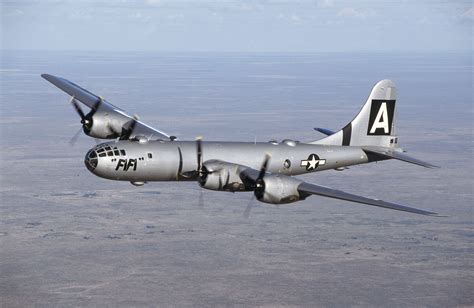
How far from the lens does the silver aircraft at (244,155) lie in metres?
65.1

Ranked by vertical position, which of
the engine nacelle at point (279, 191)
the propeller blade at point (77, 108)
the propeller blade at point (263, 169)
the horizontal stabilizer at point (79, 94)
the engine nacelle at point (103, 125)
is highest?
the horizontal stabilizer at point (79, 94)

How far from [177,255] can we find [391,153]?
369ft

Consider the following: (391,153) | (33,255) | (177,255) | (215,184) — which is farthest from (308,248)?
(215,184)

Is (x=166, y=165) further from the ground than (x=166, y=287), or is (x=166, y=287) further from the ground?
(x=166, y=165)

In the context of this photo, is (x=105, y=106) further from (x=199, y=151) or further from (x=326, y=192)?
(x=326, y=192)

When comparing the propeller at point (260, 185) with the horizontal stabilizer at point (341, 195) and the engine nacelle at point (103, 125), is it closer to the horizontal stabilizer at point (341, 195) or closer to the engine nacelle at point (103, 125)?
the horizontal stabilizer at point (341, 195)

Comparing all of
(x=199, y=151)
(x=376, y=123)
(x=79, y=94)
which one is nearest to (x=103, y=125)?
(x=79, y=94)

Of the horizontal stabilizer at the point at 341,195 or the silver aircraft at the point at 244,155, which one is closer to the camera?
the horizontal stabilizer at the point at 341,195

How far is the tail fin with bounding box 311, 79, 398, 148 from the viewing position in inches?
3187

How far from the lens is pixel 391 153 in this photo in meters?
79.8

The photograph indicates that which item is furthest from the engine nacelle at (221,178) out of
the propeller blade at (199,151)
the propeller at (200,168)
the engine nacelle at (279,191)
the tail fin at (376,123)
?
the tail fin at (376,123)

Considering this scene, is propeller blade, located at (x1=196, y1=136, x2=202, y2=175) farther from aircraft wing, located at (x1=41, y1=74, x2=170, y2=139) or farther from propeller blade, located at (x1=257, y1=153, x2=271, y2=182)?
aircraft wing, located at (x1=41, y1=74, x2=170, y2=139)

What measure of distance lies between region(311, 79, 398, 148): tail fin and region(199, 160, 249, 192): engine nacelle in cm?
1579

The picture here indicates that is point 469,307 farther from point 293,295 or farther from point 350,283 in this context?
point 293,295
